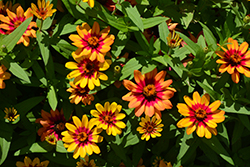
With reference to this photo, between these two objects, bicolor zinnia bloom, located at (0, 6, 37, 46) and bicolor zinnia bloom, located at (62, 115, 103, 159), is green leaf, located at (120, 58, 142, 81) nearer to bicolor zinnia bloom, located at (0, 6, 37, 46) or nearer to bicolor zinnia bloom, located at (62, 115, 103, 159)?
bicolor zinnia bloom, located at (62, 115, 103, 159)

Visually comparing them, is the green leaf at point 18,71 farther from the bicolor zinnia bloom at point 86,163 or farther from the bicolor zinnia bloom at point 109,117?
the bicolor zinnia bloom at point 86,163

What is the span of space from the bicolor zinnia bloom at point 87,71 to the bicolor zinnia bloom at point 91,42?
0.07 m

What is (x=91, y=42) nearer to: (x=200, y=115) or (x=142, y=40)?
(x=142, y=40)

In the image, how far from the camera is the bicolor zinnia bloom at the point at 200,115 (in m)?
1.52

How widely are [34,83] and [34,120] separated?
40 centimetres

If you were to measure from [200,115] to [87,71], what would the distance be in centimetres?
81

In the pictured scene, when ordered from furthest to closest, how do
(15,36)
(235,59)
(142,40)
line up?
(142,40) → (235,59) → (15,36)

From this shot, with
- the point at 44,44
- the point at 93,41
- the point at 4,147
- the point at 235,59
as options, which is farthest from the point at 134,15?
the point at 4,147

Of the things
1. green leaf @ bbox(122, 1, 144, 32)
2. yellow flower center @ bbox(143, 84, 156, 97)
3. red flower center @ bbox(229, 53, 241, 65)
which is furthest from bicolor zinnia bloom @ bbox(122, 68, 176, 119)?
red flower center @ bbox(229, 53, 241, 65)

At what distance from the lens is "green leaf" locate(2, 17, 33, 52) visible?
1.48 m

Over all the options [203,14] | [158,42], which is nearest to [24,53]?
[158,42]

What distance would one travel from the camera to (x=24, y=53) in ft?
5.72

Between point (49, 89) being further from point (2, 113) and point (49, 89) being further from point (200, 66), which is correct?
point (200, 66)

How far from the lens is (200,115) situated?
1565 mm
